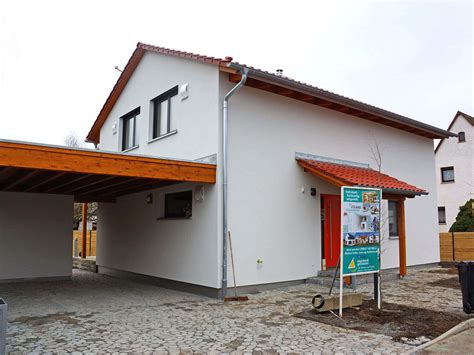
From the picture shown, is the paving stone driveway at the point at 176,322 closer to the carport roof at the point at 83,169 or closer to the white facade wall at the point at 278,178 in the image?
the white facade wall at the point at 278,178

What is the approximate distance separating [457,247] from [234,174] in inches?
433

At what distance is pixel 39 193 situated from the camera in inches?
502

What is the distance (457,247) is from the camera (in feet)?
52.6

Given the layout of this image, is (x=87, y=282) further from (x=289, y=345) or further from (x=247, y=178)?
(x=289, y=345)

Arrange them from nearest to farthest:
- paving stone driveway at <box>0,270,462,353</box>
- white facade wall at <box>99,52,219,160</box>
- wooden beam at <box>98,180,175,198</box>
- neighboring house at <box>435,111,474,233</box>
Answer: paving stone driveway at <box>0,270,462,353</box>, white facade wall at <box>99,52,219,160</box>, wooden beam at <box>98,180,175,198</box>, neighboring house at <box>435,111,474,233</box>

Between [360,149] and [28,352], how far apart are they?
10185 mm

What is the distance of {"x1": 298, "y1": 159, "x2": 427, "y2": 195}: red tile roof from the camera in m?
9.64

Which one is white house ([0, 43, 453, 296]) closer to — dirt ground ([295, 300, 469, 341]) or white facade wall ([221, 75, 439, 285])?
white facade wall ([221, 75, 439, 285])

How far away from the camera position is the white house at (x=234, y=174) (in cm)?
920

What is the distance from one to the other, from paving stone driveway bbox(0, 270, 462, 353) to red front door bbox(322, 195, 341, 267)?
58.1 inches

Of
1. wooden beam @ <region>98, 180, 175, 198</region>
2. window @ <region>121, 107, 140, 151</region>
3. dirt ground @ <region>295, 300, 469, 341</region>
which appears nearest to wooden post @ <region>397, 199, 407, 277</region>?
dirt ground @ <region>295, 300, 469, 341</region>

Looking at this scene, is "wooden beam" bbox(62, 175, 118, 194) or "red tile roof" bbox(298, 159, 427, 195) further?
"red tile roof" bbox(298, 159, 427, 195)

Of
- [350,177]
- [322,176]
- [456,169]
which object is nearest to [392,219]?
[350,177]

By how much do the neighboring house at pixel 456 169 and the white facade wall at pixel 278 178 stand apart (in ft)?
54.8
